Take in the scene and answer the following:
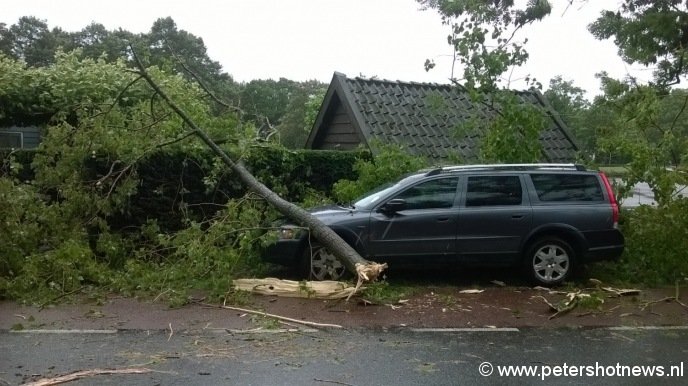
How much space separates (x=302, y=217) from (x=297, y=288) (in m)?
1.10

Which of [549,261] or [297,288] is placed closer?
[297,288]

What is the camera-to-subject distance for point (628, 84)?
10.2 metres

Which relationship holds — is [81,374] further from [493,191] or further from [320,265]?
[493,191]

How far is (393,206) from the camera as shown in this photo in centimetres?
898

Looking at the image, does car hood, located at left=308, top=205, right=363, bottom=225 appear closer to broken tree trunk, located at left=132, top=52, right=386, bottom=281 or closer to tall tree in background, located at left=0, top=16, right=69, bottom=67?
broken tree trunk, located at left=132, top=52, right=386, bottom=281

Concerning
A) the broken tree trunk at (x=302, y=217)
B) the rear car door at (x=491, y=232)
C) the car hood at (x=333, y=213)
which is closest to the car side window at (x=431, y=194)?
the rear car door at (x=491, y=232)

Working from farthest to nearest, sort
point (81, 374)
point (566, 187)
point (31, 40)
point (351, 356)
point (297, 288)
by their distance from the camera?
point (31, 40) → point (566, 187) → point (297, 288) → point (351, 356) → point (81, 374)

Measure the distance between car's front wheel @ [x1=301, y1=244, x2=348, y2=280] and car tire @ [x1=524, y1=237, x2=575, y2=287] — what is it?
2550mm

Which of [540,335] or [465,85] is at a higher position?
[465,85]

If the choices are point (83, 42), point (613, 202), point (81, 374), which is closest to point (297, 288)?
point (81, 374)

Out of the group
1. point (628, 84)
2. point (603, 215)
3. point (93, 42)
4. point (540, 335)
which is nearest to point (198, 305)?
point (540, 335)

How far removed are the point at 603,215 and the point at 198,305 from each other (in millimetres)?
5553

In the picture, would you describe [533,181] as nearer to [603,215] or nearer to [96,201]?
[603,215]

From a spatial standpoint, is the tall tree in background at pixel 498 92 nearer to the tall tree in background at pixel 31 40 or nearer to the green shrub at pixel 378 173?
the green shrub at pixel 378 173
